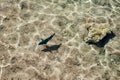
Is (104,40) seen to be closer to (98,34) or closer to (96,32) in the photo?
(98,34)

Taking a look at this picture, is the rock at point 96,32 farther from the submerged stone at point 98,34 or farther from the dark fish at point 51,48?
the dark fish at point 51,48

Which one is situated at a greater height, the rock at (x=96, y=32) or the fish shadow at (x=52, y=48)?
the rock at (x=96, y=32)

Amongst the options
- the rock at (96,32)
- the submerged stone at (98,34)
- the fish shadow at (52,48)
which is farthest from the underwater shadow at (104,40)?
the fish shadow at (52,48)

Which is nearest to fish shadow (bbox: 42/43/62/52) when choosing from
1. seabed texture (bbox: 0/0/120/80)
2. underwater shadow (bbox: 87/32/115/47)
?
seabed texture (bbox: 0/0/120/80)

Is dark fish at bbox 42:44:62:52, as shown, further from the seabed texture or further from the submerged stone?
the submerged stone

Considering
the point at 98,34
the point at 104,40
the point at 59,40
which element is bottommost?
the point at 104,40

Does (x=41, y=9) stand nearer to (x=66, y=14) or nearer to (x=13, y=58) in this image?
(x=66, y=14)

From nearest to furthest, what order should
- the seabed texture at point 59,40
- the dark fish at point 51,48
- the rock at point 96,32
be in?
the seabed texture at point 59,40 → the dark fish at point 51,48 → the rock at point 96,32

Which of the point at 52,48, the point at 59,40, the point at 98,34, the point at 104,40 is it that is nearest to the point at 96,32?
the point at 98,34

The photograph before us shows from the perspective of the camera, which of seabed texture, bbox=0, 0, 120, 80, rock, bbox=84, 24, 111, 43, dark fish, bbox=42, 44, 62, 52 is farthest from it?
rock, bbox=84, 24, 111, 43
